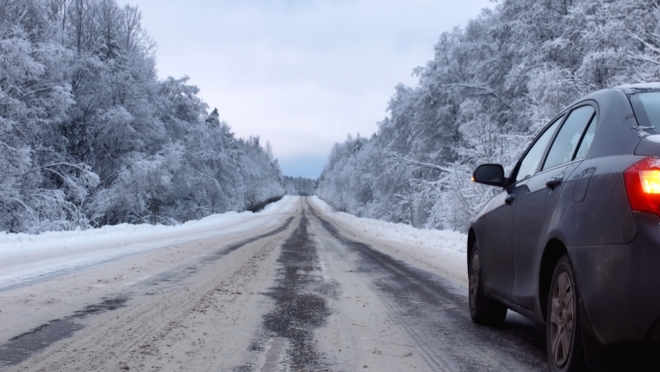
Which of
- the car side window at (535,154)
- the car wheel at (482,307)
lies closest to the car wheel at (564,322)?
the car side window at (535,154)

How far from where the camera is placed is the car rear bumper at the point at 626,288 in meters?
2.23

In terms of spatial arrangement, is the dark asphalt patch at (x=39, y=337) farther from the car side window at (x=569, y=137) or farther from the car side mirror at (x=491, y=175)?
the car side window at (x=569, y=137)

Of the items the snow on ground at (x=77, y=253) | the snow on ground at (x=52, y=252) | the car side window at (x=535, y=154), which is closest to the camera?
the car side window at (x=535, y=154)

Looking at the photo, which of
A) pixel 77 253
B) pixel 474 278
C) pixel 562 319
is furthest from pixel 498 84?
pixel 562 319

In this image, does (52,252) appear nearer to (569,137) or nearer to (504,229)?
(504,229)

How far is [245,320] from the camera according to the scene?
16.2 feet

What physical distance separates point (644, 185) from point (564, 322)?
0.95m

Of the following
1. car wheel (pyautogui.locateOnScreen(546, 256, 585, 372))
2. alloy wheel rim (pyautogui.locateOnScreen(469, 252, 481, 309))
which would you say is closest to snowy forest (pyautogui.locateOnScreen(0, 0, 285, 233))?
alloy wheel rim (pyautogui.locateOnScreen(469, 252, 481, 309))

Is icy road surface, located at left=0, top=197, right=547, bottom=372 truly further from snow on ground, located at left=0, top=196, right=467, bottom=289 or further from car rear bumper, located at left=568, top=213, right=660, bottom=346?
car rear bumper, located at left=568, top=213, right=660, bottom=346

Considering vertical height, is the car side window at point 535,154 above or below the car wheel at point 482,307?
above

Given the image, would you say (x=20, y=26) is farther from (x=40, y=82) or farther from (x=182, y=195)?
(x=182, y=195)

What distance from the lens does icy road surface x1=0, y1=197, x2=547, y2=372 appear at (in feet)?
11.9

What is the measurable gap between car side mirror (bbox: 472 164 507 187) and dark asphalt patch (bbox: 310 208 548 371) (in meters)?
1.35

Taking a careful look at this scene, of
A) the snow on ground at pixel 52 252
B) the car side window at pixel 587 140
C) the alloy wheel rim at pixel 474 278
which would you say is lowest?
the snow on ground at pixel 52 252
